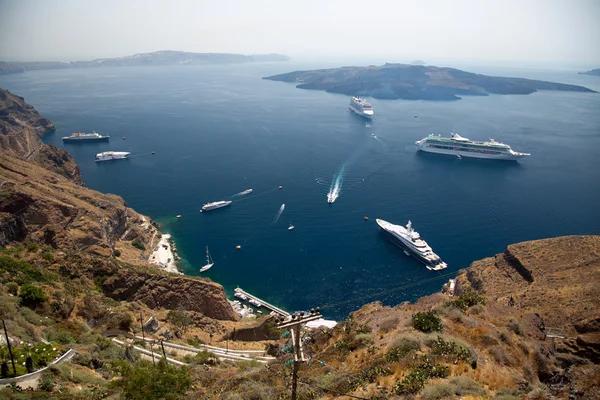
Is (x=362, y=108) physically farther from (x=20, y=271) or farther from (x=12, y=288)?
(x=12, y=288)

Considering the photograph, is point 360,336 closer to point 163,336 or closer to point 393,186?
point 163,336

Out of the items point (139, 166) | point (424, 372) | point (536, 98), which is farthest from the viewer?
point (536, 98)

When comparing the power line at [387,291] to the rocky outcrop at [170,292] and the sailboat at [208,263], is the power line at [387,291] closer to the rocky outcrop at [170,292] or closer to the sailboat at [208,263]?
the rocky outcrop at [170,292]

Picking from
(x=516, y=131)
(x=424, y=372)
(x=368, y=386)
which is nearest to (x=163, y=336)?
(x=368, y=386)

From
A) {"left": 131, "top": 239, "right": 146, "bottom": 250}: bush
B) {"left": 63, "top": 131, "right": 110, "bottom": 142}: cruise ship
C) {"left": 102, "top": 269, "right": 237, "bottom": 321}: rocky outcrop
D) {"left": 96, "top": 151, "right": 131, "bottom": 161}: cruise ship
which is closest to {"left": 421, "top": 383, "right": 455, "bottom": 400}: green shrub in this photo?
{"left": 102, "top": 269, "right": 237, "bottom": 321}: rocky outcrop

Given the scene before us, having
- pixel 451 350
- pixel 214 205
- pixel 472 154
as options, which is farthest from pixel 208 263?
pixel 472 154

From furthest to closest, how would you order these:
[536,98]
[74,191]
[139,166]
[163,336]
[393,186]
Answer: [536,98] < [139,166] < [393,186] < [74,191] < [163,336]
